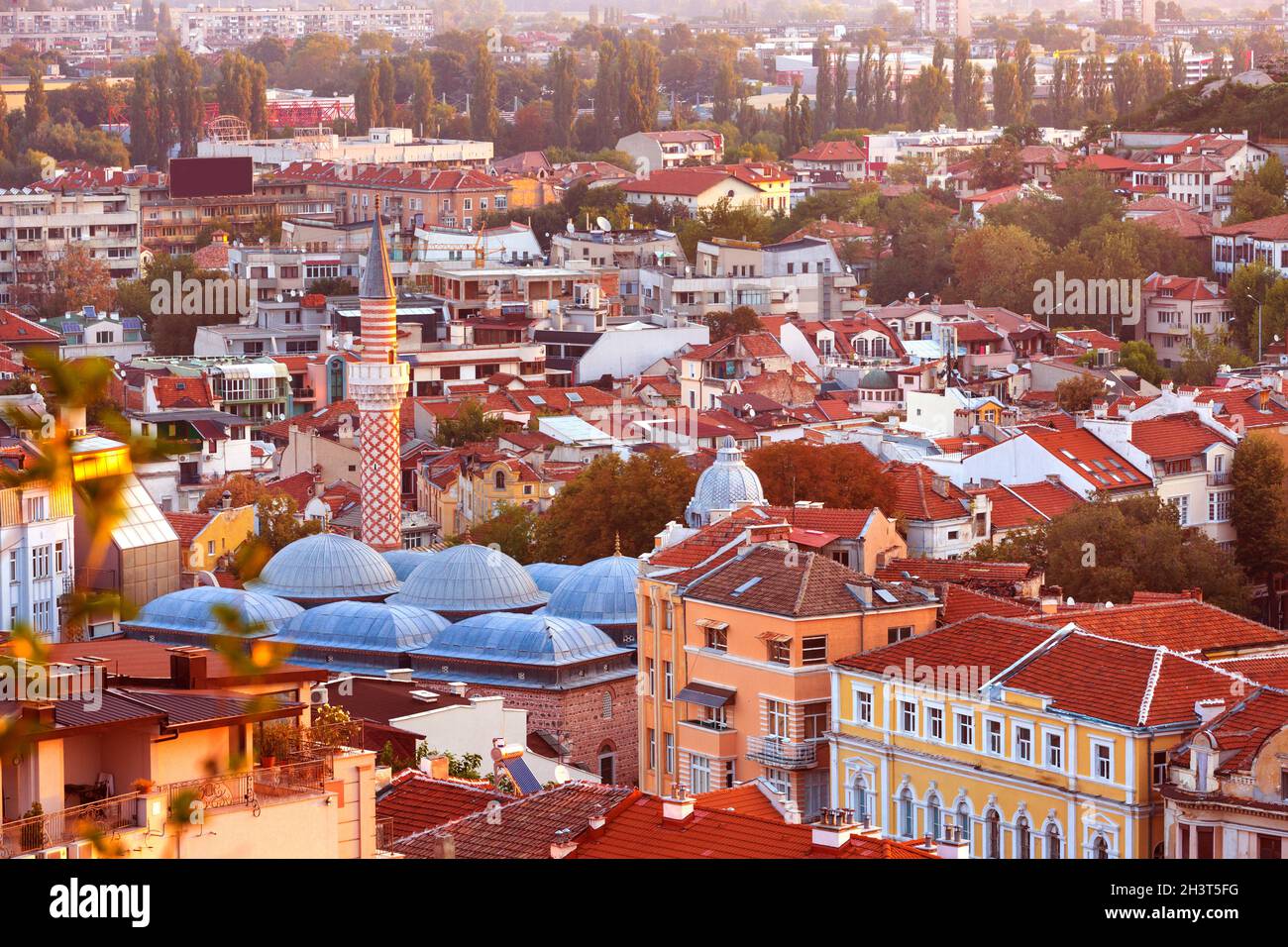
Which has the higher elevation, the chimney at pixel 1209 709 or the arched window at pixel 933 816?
the chimney at pixel 1209 709

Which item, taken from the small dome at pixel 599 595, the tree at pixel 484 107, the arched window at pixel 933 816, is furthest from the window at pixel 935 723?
the tree at pixel 484 107

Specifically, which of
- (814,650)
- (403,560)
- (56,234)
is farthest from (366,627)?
(56,234)

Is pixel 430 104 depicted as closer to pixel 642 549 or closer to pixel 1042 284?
pixel 1042 284

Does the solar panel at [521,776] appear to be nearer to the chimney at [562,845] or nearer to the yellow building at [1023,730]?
the yellow building at [1023,730]

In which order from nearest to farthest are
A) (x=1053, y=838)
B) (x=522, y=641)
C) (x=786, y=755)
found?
(x=1053, y=838) → (x=786, y=755) → (x=522, y=641)

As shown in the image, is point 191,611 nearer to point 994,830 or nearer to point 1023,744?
point 994,830

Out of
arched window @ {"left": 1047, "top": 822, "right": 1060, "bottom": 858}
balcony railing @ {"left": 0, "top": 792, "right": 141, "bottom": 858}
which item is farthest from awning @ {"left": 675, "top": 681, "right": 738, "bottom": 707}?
balcony railing @ {"left": 0, "top": 792, "right": 141, "bottom": 858}
